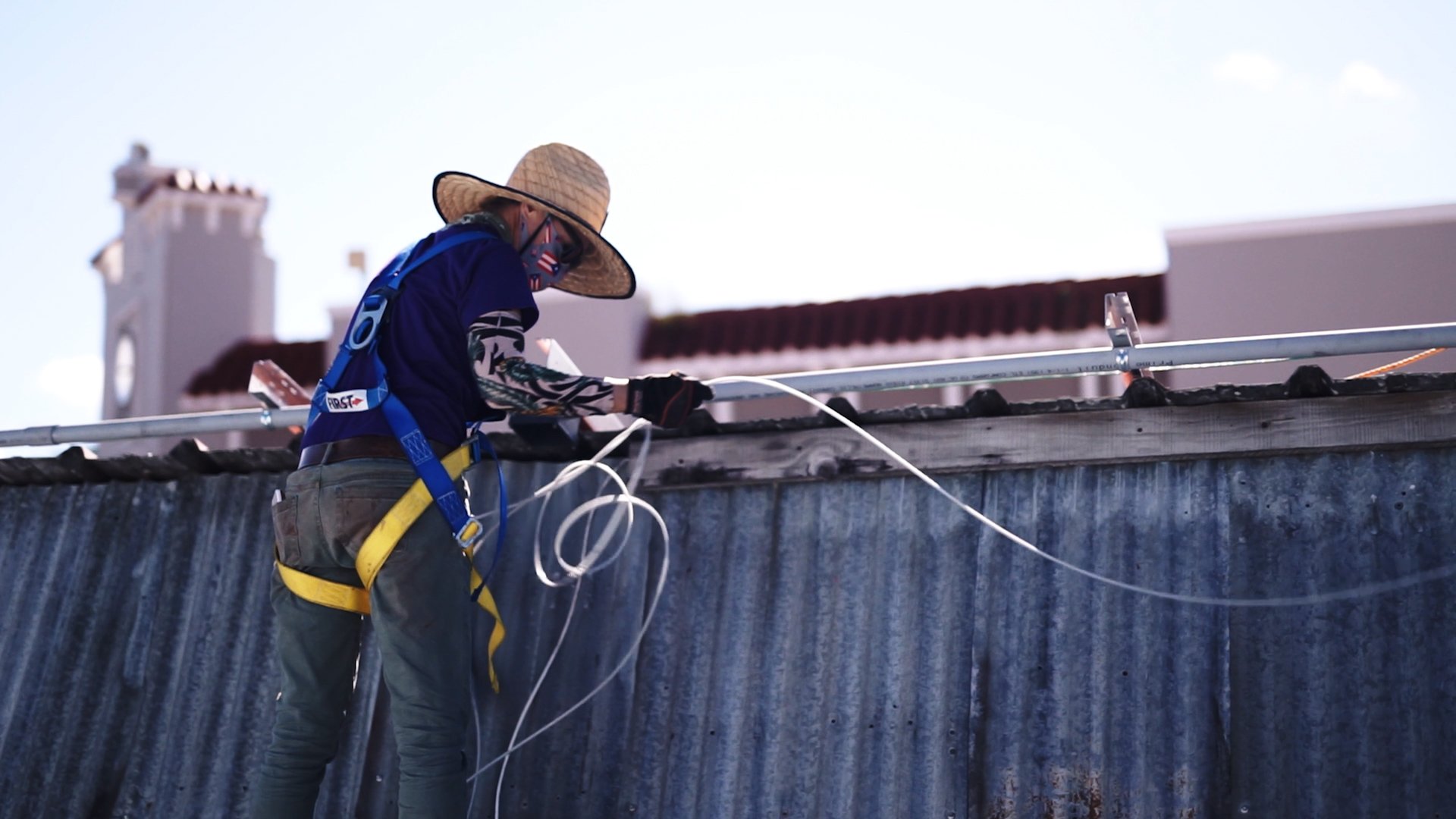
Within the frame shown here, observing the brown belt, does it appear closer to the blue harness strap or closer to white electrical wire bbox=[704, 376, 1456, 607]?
the blue harness strap

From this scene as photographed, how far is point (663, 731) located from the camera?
4391 millimetres

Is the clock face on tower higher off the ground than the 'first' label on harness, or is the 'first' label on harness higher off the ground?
the clock face on tower

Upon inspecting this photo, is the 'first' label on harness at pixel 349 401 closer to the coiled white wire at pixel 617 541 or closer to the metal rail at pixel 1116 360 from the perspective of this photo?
the coiled white wire at pixel 617 541

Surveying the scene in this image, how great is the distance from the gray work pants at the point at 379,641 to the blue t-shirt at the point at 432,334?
0.14m

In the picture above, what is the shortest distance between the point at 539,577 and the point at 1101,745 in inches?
68.1

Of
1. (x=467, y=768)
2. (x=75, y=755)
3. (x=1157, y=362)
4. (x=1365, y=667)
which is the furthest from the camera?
(x=75, y=755)

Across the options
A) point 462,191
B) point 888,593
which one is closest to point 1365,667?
point 888,593

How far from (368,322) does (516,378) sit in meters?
0.42

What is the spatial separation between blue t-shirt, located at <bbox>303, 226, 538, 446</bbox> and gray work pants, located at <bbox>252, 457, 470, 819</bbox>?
135 millimetres

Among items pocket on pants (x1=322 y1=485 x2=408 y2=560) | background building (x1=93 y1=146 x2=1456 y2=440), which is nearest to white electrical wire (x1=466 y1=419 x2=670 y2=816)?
pocket on pants (x1=322 y1=485 x2=408 y2=560)

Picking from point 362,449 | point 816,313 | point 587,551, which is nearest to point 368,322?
point 362,449

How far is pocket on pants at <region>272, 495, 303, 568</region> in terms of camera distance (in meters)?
4.03

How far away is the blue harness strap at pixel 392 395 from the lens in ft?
12.9

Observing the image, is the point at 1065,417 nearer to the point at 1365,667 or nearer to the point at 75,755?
the point at 1365,667
